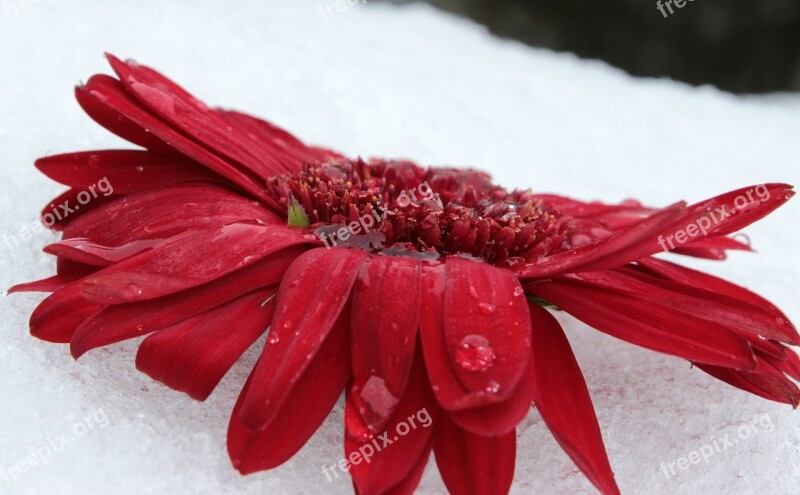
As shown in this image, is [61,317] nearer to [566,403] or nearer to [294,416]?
[294,416]

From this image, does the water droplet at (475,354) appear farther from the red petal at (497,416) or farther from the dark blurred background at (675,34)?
the dark blurred background at (675,34)

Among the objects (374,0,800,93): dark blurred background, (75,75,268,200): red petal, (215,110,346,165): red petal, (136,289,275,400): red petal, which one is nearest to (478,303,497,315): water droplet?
(136,289,275,400): red petal

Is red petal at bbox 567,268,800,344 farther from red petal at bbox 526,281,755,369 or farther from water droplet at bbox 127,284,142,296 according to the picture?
water droplet at bbox 127,284,142,296

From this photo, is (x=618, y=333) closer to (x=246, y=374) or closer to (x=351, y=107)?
(x=246, y=374)

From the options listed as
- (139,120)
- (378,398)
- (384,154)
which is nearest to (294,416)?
(378,398)

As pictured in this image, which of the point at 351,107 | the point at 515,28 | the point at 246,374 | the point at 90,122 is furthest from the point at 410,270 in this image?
the point at 515,28

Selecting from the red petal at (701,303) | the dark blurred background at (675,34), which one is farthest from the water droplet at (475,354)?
the dark blurred background at (675,34)
